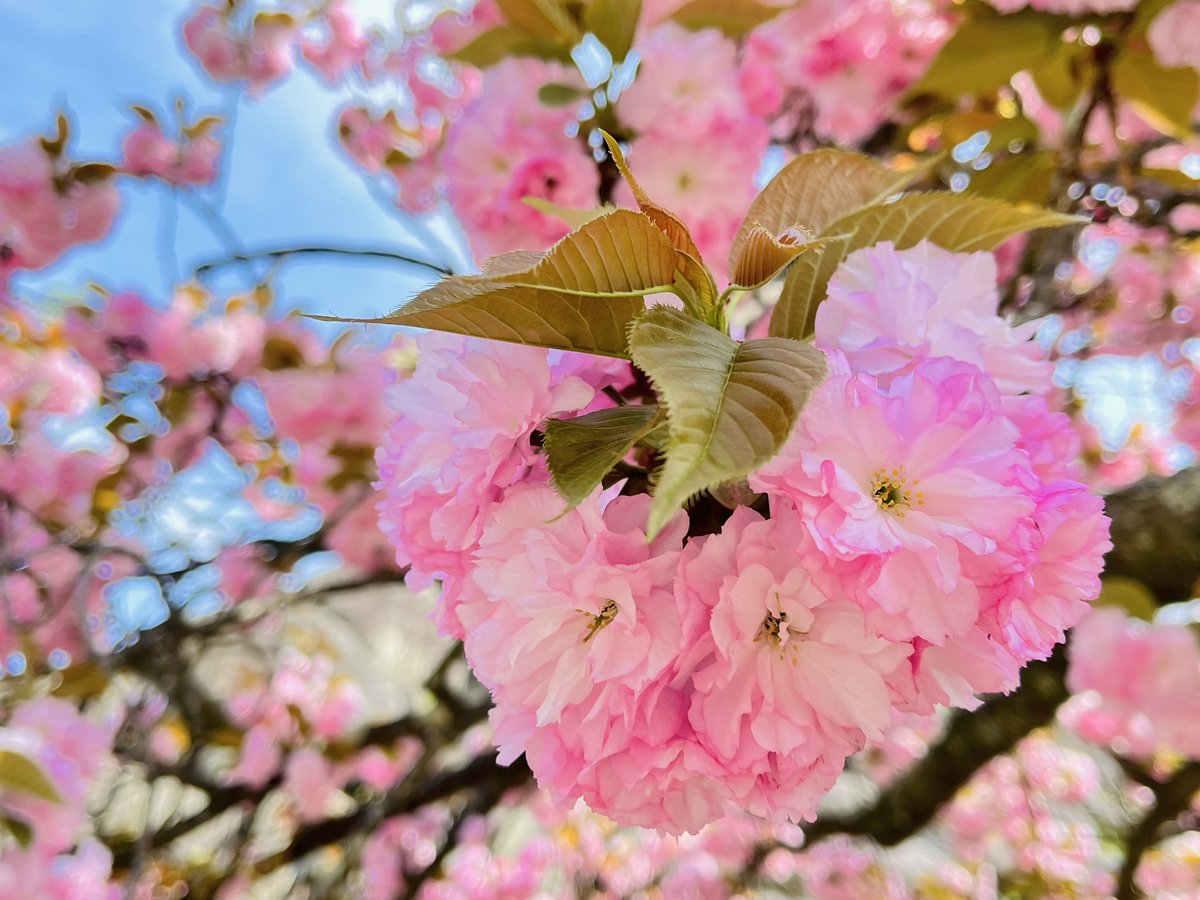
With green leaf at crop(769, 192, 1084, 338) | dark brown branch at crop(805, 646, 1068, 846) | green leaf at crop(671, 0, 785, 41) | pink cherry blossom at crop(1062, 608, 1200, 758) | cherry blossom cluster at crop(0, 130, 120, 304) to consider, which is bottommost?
dark brown branch at crop(805, 646, 1068, 846)

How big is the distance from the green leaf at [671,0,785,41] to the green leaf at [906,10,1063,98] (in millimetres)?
246

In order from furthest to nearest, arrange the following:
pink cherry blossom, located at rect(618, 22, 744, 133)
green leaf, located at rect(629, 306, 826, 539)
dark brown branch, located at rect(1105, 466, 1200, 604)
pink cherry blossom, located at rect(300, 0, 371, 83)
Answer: pink cherry blossom, located at rect(300, 0, 371, 83) < dark brown branch, located at rect(1105, 466, 1200, 604) < pink cherry blossom, located at rect(618, 22, 744, 133) < green leaf, located at rect(629, 306, 826, 539)

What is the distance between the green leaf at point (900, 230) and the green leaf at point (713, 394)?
94mm

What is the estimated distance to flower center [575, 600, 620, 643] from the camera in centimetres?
34

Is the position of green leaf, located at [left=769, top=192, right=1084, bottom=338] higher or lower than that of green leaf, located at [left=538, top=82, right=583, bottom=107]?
lower

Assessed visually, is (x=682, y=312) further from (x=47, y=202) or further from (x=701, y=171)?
(x=47, y=202)

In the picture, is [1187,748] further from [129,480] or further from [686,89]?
[129,480]

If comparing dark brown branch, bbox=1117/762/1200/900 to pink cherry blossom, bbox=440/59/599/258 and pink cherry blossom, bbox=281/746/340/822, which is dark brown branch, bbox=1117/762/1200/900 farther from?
pink cherry blossom, bbox=281/746/340/822

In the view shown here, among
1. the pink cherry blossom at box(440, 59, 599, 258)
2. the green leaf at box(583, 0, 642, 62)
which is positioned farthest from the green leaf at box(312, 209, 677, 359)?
the green leaf at box(583, 0, 642, 62)

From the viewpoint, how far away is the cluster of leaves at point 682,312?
272 millimetres

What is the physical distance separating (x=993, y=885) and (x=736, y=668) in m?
3.59

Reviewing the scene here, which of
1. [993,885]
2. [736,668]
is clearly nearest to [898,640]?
[736,668]

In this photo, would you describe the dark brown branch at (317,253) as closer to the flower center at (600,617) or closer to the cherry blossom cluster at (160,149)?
the flower center at (600,617)

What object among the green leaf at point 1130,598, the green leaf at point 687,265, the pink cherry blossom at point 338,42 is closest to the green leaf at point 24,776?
the green leaf at point 687,265
